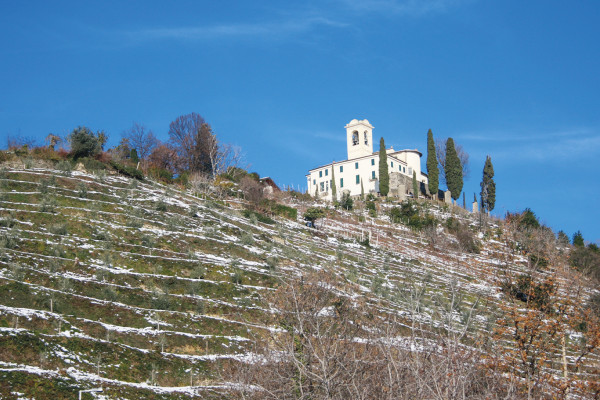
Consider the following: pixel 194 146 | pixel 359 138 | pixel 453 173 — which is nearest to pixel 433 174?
pixel 453 173

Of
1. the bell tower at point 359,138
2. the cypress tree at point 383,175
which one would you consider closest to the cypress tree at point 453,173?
the cypress tree at point 383,175

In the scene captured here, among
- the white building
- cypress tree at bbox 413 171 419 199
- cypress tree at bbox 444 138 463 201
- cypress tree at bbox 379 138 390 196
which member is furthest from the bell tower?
cypress tree at bbox 444 138 463 201

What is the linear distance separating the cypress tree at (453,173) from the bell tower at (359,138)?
10.9m

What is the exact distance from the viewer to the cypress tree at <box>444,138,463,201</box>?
71.6 meters

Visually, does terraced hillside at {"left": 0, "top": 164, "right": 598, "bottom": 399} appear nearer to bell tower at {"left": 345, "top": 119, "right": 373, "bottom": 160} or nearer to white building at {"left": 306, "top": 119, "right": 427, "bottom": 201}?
white building at {"left": 306, "top": 119, "right": 427, "bottom": 201}

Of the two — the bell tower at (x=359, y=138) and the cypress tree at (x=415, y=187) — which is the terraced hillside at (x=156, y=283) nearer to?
the cypress tree at (x=415, y=187)

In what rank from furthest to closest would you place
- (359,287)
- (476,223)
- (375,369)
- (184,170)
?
1. (476,223)
2. (184,170)
3. (359,287)
4. (375,369)

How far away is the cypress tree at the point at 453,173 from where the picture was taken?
71.6m

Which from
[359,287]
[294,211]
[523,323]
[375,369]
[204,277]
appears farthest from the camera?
[294,211]

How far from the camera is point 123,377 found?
56.1 feet

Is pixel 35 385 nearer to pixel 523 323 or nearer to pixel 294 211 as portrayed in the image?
pixel 523 323

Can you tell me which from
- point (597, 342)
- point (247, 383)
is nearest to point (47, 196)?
point (247, 383)

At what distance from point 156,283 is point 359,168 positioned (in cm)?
5285

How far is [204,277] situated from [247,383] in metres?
10.7
